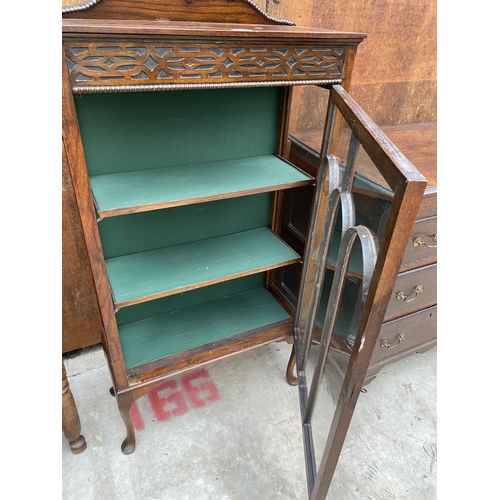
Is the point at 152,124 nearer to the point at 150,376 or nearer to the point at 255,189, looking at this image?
the point at 255,189

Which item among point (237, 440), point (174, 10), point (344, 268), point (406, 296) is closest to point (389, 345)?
point (406, 296)

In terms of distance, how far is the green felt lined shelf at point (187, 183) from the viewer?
106 centimetres

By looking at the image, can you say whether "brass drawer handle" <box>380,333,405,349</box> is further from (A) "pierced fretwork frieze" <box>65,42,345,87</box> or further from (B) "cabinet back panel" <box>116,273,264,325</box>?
(A) "pierced fretwork frieze" <box>65,42,345,87</box>

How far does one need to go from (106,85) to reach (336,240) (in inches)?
26.8

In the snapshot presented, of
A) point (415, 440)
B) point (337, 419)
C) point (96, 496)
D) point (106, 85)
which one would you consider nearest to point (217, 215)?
point (106, 85)

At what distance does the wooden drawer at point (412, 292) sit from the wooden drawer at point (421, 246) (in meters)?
0.03

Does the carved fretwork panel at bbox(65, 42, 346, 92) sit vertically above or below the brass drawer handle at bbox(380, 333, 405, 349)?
above

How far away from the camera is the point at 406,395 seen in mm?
1747

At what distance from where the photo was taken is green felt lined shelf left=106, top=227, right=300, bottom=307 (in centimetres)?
125

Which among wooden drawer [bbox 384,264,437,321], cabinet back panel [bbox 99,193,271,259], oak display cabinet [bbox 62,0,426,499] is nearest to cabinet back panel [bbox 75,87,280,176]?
oak display cabinet [bbox 62,0,426,499]

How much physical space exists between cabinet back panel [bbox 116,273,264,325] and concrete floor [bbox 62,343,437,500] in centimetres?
34

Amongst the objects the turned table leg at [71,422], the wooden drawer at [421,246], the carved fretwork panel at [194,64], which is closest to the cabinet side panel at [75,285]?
the turned table leg at [71,422]

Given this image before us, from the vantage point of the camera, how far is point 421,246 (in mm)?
1354

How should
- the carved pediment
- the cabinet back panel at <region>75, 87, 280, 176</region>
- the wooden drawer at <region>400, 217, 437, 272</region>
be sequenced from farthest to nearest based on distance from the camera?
the wooden drawer at <region>400, 217, 437, 272</region>
the cabinet back panel at <region>75, 87, 280, 176</region>
the carved pediment
